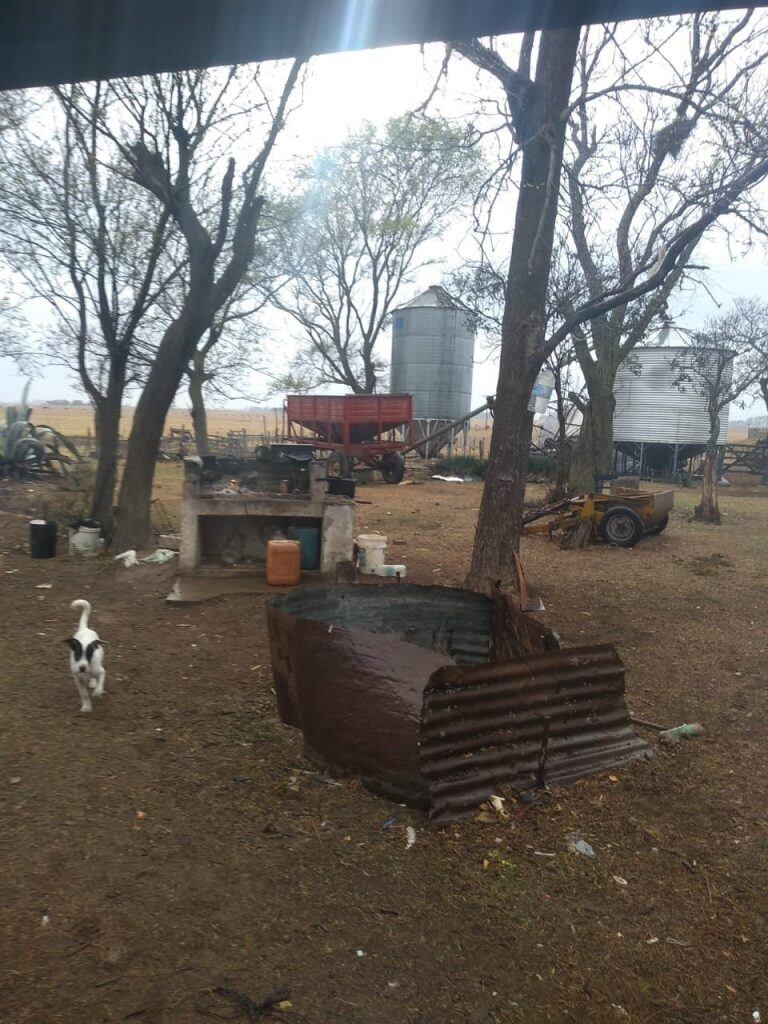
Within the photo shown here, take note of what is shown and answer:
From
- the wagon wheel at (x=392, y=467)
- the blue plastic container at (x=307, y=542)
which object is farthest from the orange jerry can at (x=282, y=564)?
the wagon wheel at (x=392, y=467)

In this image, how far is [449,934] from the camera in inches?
108

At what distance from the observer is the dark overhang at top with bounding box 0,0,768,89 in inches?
65.2

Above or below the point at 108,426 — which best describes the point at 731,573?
below

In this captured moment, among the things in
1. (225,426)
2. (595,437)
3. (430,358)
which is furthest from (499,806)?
(225,426)

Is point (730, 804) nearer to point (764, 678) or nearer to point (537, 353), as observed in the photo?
point (764, 678)

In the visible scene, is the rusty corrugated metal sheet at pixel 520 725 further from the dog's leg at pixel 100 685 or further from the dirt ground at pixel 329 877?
the dog's leg at pixel 100 685

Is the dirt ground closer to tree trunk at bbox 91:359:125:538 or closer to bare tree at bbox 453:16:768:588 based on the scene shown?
bare tree at bbox 453:16:768:588

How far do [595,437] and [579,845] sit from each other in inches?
565

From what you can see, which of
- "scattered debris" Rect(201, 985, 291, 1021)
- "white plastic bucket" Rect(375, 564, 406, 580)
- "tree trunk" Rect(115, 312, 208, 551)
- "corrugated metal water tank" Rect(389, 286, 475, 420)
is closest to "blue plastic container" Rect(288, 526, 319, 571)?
"white plastic bucket" Rect(375, 564, 406, 580)

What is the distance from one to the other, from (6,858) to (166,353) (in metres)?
7.55

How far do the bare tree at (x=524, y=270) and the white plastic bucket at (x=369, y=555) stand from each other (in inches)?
51.9

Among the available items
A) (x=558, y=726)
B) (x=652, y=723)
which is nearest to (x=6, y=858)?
(x=558, y=726)

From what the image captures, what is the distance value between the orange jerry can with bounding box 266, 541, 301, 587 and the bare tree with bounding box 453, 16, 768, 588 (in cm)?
191

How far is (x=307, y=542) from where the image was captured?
8656 mm
